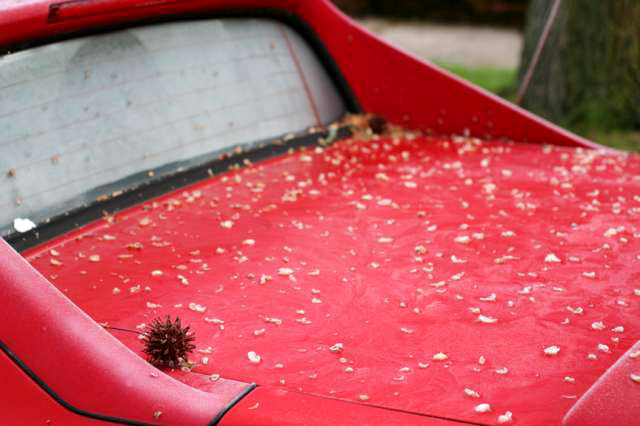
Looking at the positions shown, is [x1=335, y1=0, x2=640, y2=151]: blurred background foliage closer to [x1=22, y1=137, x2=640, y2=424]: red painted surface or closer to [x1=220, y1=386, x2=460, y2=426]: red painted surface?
[x1=22, y1=137, x2=640, y2=424]: red painted surface

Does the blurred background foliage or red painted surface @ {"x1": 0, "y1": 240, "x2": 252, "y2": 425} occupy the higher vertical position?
the blurred background foliage

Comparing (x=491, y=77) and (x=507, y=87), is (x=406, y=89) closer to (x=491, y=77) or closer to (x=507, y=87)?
(x=507, y=87)

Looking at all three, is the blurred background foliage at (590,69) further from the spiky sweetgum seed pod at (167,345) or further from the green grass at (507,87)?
the spiky sweetgum seed pod at (167,345)

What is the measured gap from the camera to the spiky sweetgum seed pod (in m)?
1.44

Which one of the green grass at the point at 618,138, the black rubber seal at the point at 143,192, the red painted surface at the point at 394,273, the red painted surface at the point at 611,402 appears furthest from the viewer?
the green grass at the point at 618,138

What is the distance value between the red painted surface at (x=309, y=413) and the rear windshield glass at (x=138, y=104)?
0.95 meters

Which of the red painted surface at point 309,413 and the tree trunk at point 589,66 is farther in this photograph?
the tree trunk at point 589,66

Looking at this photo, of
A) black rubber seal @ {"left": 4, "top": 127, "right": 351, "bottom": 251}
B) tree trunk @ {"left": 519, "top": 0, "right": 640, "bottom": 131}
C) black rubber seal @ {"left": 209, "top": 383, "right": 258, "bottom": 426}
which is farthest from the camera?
tree trunk @ {"left": 519, "top": 0, "right": 640, "bottom": 131}

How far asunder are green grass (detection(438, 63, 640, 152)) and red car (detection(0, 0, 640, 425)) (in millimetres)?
2244

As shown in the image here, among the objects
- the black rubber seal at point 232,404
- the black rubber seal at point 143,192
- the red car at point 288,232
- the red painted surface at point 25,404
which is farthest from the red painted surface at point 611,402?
the black rubber seal at point 143,192

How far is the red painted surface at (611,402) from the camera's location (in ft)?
3.74

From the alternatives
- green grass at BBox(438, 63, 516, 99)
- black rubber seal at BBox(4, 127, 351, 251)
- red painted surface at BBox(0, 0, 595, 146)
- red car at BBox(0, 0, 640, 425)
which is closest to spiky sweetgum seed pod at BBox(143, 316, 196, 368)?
red car at BBox(0, 0, 640, 425)

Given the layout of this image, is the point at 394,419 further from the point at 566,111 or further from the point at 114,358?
the point at 566,111

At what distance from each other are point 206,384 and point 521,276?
30.5 inches
